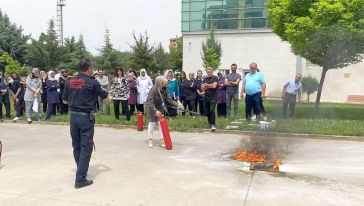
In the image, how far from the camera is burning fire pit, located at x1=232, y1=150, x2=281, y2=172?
21.7 feet

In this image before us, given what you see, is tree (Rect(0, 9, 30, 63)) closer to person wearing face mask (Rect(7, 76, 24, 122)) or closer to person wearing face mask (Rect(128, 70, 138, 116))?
person wearing face mask (Rect(7, 76, 24, 122))

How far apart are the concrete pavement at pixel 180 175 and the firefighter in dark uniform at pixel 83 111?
0.33 m

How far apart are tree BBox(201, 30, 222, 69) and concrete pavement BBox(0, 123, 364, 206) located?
A: 23.0 m

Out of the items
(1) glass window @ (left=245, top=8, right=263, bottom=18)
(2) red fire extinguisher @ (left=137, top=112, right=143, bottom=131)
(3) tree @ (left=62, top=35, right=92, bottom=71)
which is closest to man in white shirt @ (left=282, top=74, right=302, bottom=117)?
(2) red fire extinguisher @ (left=137, top=112, right=143, bottom=131)

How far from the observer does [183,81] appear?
14.3m

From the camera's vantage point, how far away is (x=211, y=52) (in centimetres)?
3225

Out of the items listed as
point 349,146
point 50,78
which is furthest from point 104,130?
point 349,146

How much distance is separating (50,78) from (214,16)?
23839 millimetres

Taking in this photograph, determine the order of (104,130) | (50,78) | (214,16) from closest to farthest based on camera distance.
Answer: (104,130), (50,78), (214,16)

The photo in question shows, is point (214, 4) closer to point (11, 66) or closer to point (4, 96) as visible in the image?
point (11, 66)

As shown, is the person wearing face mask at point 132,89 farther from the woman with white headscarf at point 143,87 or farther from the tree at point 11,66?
the tree at point 11,66

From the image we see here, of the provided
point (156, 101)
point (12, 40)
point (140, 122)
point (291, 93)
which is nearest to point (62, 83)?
point (140, 122)

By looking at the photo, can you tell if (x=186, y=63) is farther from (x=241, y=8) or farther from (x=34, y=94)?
(x=34, y=94)

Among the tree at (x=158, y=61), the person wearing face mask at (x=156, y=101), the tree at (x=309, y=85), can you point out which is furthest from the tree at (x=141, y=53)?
the person wearing face mask at (x=156, y=101)
